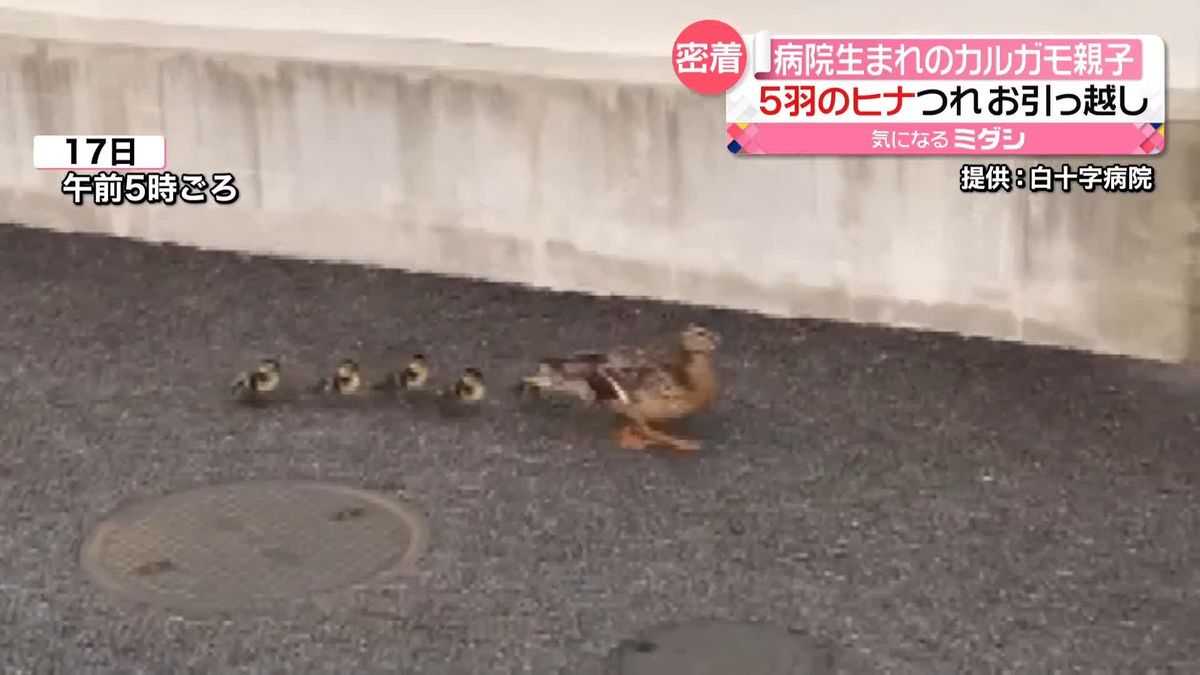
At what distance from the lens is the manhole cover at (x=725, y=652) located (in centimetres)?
362

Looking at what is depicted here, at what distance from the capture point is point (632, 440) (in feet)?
15.6

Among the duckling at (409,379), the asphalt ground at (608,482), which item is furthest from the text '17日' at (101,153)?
the duckling at (409,379)

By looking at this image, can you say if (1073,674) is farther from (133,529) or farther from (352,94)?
(352,94)

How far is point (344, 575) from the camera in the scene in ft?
13.3

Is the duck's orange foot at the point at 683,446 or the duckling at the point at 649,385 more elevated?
the duckling at the point at 649,385

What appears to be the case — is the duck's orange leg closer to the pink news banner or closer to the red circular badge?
the pink news banner

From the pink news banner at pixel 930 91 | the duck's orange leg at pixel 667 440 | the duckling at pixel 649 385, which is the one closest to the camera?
the duckling at pixel 649 385

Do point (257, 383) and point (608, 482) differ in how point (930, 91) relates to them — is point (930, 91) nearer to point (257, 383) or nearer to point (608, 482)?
point (608, 482)

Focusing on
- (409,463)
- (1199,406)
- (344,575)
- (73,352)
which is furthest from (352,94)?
(1199,406)

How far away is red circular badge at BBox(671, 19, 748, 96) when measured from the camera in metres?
5.69

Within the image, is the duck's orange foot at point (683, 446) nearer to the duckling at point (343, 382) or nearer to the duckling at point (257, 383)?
the duckling at point (343, 382)

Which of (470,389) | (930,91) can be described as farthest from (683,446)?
(930,91)

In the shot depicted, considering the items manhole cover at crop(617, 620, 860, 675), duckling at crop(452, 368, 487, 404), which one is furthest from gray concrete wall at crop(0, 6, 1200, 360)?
manhole cover at crop(617, 620, 860, 675)

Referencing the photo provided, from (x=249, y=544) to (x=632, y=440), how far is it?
1.16 m
